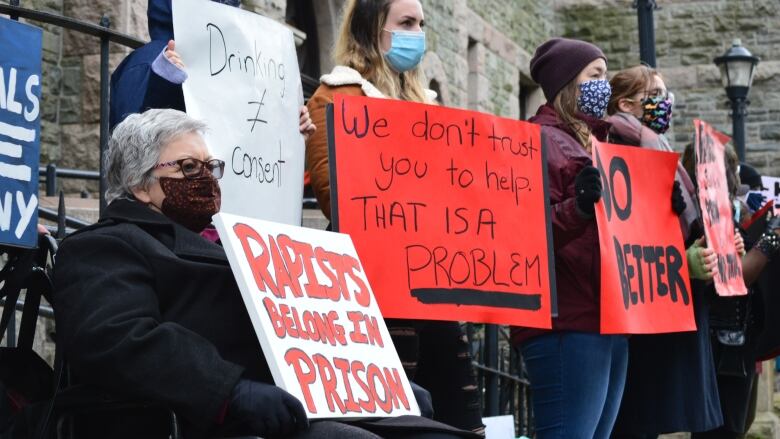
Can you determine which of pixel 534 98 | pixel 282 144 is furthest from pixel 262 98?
A: pixel 534 98

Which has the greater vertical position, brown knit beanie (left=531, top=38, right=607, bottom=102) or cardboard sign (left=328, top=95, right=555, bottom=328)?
brown knit beanie (left=531, top=38, right=607, bottom=102)

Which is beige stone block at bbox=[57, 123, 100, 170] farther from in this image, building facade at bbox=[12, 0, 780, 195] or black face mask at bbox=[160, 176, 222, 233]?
black face mask at bbox=[160, 176, 222, 233]

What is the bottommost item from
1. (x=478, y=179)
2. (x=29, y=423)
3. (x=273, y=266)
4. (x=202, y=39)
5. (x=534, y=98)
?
(x=29, y=423)

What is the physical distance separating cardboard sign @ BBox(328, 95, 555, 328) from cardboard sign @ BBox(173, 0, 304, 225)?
0.17 meters

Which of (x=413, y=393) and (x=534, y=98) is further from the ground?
(x=534, y=98)

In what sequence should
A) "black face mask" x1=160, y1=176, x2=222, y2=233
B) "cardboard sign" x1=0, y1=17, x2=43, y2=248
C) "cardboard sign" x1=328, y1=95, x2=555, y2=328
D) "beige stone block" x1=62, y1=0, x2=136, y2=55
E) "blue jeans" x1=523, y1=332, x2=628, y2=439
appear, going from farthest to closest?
"beige stone block" x1=62, y1=0, x2=136, y2=55 < "blue jeans" x1=523, y1=332, x2=628, y2=439 < "cardboard sign" x1=328, y1=95, x2=555, y2=328 < "cardboard sign" x1=0, y1=17, x2=43, y2=248 < "black face mask" x1=160, y1=176, x2=222, y2=233

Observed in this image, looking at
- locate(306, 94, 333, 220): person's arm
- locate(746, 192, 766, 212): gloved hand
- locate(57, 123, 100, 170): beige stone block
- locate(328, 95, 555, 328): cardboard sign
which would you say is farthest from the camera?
locate(57, 123, 100, 170): beige stone block

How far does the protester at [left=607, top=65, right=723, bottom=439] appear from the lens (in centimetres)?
630

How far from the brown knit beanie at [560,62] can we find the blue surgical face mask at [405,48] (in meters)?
0.69

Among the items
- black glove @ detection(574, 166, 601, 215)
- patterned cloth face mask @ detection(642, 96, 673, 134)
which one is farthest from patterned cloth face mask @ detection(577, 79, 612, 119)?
patterned cloth face mask @ detection(642, 96, 673, 134)

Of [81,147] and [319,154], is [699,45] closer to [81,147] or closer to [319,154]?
[81,147]

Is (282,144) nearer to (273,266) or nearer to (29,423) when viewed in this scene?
(273,266)

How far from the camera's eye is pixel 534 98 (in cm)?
2000

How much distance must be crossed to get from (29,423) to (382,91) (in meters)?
1.94
